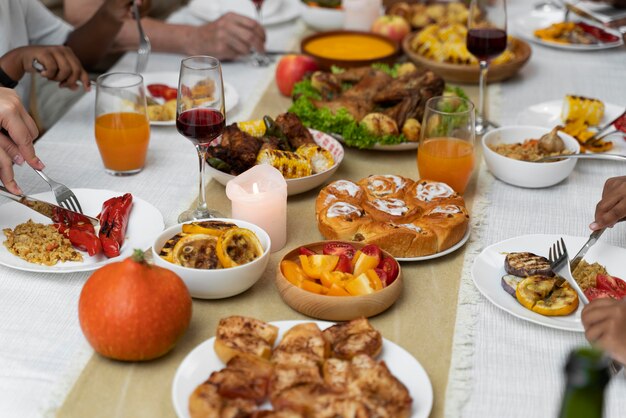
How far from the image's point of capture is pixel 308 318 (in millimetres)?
1336

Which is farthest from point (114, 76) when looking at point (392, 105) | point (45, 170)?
point (392, 105)

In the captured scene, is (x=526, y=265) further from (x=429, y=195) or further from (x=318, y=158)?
(x=318, y=158)

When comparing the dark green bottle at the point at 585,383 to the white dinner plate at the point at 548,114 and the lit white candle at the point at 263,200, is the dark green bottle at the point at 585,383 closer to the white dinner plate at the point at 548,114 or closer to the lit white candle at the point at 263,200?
the lit white candle at the point at 263,200

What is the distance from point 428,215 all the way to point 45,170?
95 cm

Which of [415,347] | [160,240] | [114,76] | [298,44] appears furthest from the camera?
[298,44]

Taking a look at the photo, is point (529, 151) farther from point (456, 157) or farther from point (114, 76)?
point (114, 76)

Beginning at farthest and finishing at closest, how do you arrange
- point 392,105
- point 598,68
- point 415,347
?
point 598,68 < point 392,105 < point 415,347

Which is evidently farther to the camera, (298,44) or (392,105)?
(298,44)

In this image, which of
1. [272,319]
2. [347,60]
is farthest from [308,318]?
[347,60]

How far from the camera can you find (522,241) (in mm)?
1526

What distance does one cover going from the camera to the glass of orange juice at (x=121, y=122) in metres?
1.83

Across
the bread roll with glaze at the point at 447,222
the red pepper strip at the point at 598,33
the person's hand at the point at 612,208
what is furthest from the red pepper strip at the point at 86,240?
the red pepper strip at the point at 598,33

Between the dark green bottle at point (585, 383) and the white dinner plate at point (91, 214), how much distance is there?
95 cm

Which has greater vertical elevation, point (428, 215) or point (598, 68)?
point (428, 215)
